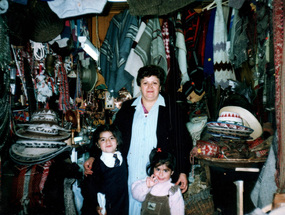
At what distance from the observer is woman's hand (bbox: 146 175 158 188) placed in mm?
1852

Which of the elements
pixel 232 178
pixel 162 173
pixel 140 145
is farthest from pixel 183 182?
pixel 140 145

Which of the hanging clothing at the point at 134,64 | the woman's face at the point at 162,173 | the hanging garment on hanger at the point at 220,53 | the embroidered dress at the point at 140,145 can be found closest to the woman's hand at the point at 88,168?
the embroidered dress at the point at 140,145

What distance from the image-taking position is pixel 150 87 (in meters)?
2.05

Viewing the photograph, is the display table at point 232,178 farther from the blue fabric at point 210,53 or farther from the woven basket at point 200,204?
the blue fabric at point 210,53

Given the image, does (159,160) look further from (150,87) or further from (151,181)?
(150,87)

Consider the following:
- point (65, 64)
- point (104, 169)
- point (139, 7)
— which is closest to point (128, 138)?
point (104, 169)

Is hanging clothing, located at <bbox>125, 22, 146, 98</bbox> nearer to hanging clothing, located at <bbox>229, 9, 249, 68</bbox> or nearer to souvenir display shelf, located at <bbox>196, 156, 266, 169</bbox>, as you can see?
hanging clothing, located at <bbox>229, 9, 249, 68</bbox>

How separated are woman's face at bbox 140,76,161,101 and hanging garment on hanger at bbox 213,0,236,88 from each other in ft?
2.92

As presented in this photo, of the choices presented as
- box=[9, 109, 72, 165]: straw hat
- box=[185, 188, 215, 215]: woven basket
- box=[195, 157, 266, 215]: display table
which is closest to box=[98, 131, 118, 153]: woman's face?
box=[9, 109, 72, 165]: straw hat

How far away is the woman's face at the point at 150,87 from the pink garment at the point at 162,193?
0.81m

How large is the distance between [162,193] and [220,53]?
1752 millimetres

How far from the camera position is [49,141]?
2195 millimetres

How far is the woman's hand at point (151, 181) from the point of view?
185 cm

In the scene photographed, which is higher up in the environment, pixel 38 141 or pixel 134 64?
pixel 134 64
